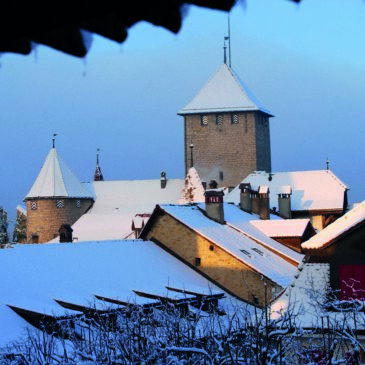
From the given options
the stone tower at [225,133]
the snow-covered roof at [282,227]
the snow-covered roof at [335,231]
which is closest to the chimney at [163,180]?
the stone tower at [225,133]

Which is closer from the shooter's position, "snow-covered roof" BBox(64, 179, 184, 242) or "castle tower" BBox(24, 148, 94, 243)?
"snow-covered roof" BBox(64, 179, 184, 242)

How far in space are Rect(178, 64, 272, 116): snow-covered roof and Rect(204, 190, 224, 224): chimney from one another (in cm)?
4486

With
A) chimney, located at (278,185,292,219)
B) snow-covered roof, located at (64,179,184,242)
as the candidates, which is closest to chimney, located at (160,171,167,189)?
snow-covered roof, located at (64,179,184,242)

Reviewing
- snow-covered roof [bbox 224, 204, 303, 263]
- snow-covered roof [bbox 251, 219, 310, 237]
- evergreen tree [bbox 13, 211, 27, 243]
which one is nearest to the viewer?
snow-covered roof [bbox 224, 204, 303, 263]

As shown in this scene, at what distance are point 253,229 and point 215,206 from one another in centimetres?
227

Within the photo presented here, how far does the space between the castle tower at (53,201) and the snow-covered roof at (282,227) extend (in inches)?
1348

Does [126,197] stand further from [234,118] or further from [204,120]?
[234,118]

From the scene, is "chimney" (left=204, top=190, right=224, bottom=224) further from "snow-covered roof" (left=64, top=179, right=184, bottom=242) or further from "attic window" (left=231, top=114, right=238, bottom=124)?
"attic window" (left=231, top=114, right=238, bottom=124)

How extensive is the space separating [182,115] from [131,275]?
182ft

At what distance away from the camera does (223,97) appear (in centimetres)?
8369

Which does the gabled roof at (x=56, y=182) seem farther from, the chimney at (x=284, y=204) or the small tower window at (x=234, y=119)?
the chimney at (x=284, y=204)

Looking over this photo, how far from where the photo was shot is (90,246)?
31031mm

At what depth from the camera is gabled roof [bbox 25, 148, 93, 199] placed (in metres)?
74.4

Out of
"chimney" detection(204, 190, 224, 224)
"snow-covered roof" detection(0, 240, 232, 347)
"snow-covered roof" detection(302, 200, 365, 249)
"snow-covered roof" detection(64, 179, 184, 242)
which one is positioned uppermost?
"snow-covered roof" detection(64, 179, 184, 242)
